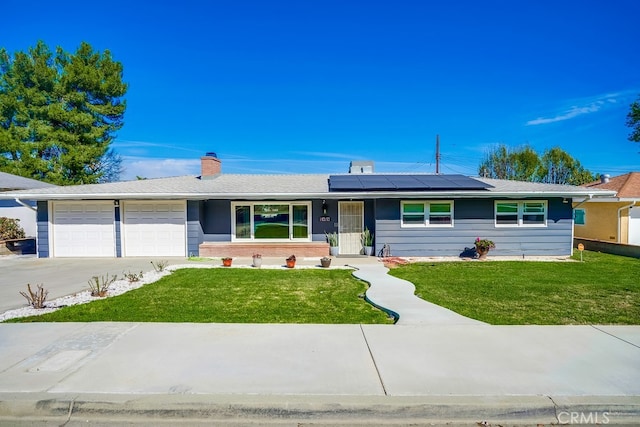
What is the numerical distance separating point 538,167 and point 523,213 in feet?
82.4

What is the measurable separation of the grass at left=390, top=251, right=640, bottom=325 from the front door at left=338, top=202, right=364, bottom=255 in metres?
3.28

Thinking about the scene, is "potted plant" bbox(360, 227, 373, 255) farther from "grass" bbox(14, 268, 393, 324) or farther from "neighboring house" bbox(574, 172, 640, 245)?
"neighboring house" bbox(574, 172, 640, 245)

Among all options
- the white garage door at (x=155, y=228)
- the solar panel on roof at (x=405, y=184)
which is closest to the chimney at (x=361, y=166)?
the solar panel on roof at (x=405, y=184)

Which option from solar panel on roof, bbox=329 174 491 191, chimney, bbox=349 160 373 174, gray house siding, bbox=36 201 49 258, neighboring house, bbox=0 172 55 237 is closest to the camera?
solar panel on roof, bbox=329 174 491 191

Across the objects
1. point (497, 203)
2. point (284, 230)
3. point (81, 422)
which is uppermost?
point (497, 203)

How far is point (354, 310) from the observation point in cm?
652

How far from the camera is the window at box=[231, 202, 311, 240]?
1472 cm

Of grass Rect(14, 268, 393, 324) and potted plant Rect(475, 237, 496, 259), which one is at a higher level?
potted plant Rect(475, 237, 496, 259)

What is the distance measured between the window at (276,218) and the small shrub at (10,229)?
36.5 ft

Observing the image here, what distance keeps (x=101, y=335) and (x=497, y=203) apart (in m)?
13.8

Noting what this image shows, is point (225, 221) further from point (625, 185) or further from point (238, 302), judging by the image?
point (625, 185)

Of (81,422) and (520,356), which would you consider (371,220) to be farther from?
(81,422)

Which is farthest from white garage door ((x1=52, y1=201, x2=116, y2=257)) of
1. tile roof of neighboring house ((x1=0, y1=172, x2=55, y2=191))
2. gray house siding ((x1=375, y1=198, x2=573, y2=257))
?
gray house siding ((x1=375, y1=198, x2=573, y2=257))

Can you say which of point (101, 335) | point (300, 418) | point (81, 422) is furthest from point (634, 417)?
point (101, 335)
